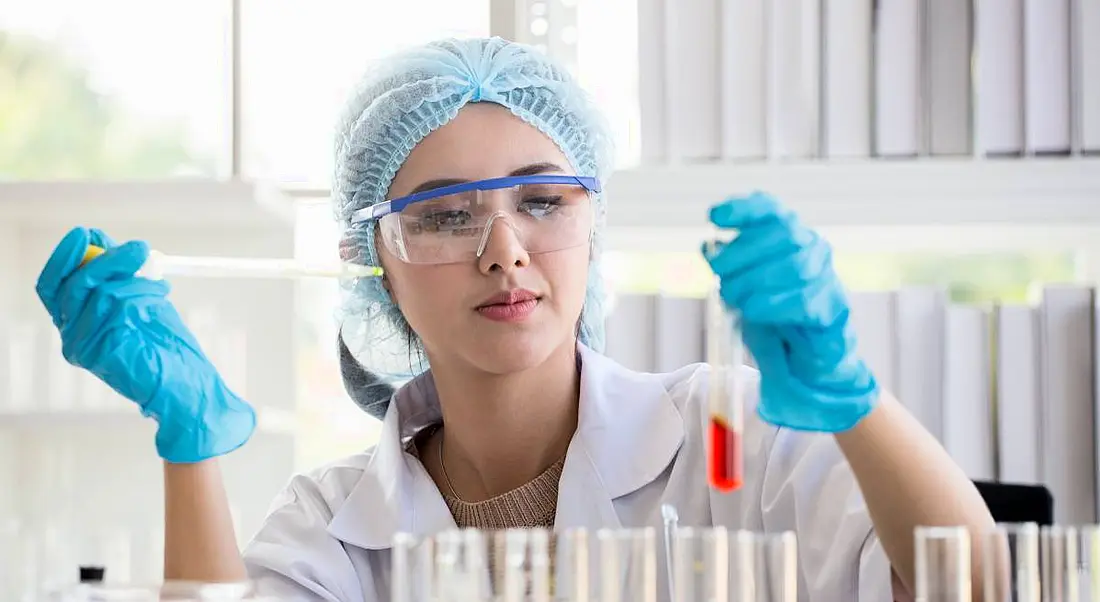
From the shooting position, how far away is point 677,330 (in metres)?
2.04

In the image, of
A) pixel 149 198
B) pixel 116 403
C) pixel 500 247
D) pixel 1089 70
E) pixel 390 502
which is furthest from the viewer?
pixel 116 403

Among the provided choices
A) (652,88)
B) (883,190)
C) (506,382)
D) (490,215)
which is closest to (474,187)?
(490,215)

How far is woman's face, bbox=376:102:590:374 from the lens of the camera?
141 cm

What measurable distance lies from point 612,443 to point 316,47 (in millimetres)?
1413

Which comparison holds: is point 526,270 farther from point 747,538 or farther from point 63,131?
point 63,131

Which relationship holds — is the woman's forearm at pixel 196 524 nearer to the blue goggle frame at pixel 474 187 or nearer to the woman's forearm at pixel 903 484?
the blue goggle frame at pixel 474 187

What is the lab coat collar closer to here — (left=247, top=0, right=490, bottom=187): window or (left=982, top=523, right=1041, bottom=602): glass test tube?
(left=982, top=523, right=1041, bottom=602): glass test tube

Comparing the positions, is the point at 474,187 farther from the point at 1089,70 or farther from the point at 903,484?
the point at 1089,70

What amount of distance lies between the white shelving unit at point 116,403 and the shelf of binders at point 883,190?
0.70 metres

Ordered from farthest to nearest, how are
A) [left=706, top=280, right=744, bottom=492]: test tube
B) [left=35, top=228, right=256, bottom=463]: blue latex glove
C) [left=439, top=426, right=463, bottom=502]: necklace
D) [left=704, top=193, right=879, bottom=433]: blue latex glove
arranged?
[left=439, top=426, right=463, bottom=502]: necklace, [left=35, top=228, right=256, bottom=463]: blue latex glove, [left=704, top=193, right=879, bottom=433]: blue latex glove, [left=706, top=280, right=744, bottom=492]: test tube

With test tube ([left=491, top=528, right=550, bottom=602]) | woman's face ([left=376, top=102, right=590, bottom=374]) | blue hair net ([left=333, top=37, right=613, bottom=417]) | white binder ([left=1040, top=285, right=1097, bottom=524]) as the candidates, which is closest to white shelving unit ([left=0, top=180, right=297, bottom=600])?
blue hair net ([left=333, top=37, right=613, bottom=417])

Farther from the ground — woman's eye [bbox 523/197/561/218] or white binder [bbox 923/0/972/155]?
white binder [bbox 923/0/972/155]

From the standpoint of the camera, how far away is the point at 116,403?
2.28m

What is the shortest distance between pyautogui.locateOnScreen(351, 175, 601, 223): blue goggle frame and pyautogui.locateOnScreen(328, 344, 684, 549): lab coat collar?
255 millimetres
